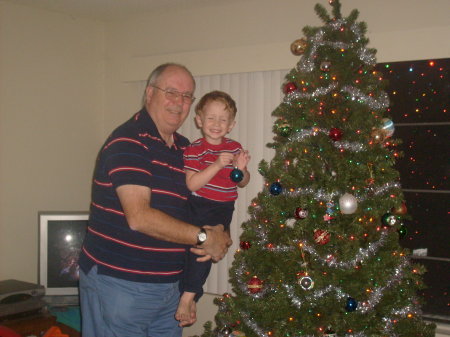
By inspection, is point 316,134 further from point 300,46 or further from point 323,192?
point 300,46

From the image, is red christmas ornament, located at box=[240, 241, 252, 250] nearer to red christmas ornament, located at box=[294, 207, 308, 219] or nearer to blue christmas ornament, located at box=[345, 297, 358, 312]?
red christmas ornament, located at box=[294, 207, 308, 219]

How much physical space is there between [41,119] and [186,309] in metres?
2.42

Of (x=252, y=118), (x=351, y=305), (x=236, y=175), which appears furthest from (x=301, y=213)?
(x=252, y=118)

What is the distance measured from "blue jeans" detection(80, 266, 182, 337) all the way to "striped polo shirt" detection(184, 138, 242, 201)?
0.46 m

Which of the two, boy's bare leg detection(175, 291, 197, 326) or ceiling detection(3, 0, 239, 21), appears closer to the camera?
boy's bare leg detection(175, 291, 197, 326)

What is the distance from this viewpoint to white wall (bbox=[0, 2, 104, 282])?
3742 millimetres

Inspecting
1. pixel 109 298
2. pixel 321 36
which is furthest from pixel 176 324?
pixel 321 36

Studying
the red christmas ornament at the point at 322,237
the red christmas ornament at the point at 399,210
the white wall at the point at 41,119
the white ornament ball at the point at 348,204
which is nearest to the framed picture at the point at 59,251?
the white wall at the point at 41,119

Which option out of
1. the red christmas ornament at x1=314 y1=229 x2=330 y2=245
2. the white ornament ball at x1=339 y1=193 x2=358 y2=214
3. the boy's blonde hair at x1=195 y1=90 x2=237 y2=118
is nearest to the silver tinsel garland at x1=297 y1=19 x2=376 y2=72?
the boy's blonde hair at x1=195 y1=90 x2=237 y2=118

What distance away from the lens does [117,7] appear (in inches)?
152

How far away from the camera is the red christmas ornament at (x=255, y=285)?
7.55 ft

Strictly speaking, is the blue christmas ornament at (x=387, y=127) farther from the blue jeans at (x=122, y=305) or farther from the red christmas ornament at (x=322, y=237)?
the blue jeans at (x=122, y=305)

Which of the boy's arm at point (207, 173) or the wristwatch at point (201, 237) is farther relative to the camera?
the boy's arm at point (207, 173)

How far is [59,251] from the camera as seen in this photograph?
365cm
